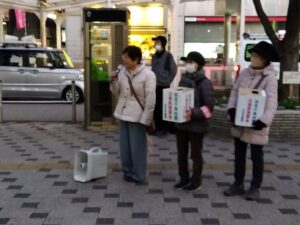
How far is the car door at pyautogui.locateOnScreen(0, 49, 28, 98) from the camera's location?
14430 mm

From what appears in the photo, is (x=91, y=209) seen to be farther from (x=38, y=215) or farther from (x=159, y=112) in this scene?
(x=159, y=112)

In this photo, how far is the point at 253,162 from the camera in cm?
522

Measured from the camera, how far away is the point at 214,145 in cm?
796

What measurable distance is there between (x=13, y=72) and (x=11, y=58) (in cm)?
44

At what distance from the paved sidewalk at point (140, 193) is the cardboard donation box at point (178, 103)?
2.94ft

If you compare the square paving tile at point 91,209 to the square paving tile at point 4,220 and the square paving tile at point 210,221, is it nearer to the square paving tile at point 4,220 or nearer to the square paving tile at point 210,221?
the square paving tile at point 4,220

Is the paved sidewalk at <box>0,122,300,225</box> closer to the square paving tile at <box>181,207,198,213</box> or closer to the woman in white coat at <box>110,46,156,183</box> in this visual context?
the square paving tile at <box>181,207,198,213</box>

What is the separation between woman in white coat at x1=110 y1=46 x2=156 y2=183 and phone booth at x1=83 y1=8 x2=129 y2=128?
3.47 m

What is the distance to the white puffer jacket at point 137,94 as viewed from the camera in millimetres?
5570

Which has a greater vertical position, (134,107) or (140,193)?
(134,107)

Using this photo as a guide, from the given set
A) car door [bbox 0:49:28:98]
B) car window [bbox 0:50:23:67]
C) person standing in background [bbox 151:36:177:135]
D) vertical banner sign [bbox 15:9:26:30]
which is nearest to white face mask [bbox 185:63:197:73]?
person standing in background [bbox 151:36:177:135]

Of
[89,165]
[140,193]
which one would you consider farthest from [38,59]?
[140,193]

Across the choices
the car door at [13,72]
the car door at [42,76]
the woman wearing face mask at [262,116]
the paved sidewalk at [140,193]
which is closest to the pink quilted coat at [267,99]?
the woman wearing face mask at [262,116]

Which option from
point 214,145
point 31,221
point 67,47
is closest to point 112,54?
point 214,145
